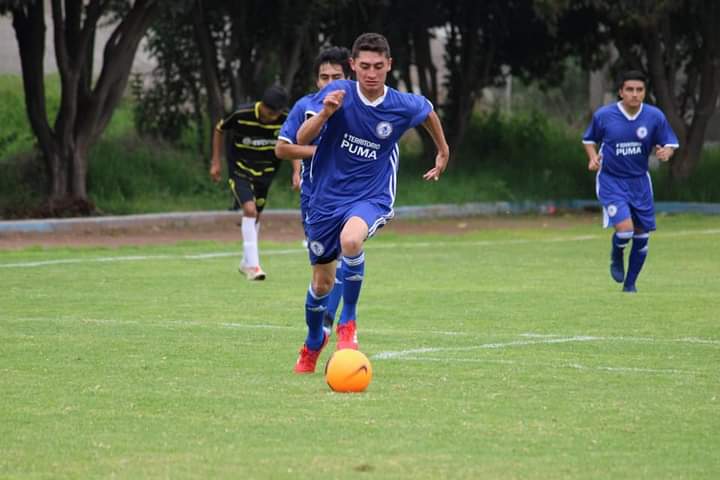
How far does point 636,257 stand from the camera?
15609mm

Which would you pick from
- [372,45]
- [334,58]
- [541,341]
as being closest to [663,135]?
[334,58]

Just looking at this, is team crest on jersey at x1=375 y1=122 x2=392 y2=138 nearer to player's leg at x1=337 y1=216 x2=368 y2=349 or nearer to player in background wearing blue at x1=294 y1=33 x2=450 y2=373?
player in background wearing blue at x1=294 y1=33 x2=450 y2=373

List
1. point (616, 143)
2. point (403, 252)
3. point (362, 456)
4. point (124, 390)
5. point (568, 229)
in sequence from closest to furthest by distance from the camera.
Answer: point (362, 456), point (124, 390), point (616, 143), point (403, 252), point (568, 229)

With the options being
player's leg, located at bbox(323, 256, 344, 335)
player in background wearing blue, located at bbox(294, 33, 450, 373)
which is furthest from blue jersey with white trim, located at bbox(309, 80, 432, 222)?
player's leg, located at bbox(323, 256, 344, 335)

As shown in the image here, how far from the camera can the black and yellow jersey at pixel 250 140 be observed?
16953mm

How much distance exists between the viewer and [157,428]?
7.44 meters

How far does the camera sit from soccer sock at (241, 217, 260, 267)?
54.8ft

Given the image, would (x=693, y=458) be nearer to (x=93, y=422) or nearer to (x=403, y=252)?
(x=93, y=422)

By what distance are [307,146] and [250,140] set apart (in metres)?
7.35

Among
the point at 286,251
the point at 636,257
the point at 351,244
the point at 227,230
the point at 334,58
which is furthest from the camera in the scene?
the point at 227,230

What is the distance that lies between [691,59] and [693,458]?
27.6m

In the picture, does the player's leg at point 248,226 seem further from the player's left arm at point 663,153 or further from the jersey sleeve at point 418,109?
the jersey sleeve at point 418,109

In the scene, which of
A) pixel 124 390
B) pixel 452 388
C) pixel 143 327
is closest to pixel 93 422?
pixel 124 390

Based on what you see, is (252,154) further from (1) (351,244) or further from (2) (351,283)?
(1) (351,244)
